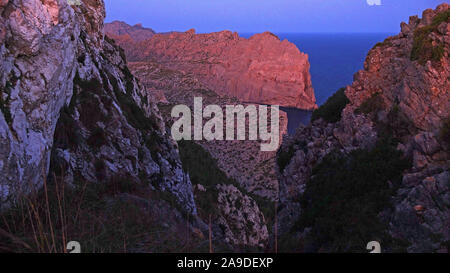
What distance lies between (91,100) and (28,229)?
335 inches

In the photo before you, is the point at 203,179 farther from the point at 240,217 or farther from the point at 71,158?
the point at 71,158

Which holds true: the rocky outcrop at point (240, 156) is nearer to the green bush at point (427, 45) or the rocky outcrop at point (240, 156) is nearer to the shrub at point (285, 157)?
the shrub at point (285, 157)

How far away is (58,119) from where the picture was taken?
33.9ft

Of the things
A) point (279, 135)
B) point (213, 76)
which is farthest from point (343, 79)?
point (279, 135)

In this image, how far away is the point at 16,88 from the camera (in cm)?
780

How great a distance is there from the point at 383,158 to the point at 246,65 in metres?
128

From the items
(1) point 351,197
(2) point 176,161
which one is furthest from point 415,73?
(2) point 176,161

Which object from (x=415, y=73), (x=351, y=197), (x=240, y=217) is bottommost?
(x=240, y=217)

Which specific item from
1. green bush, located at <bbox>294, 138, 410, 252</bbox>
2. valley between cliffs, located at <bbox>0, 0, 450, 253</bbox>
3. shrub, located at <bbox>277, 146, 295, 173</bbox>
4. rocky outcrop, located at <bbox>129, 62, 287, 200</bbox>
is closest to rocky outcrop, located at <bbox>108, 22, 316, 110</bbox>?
rocky outcrop, located at <bbox>129, 62, 287, 200</bbox>

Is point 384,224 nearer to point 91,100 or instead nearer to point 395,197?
point 395,197

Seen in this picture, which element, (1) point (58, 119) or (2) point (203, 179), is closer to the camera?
(1) point (58, 119)
